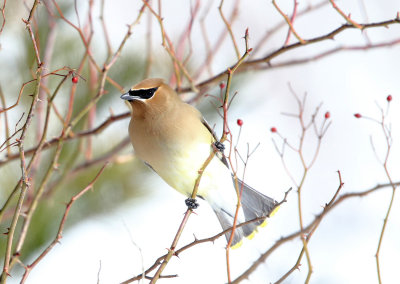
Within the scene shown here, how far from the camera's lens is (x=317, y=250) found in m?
6.00

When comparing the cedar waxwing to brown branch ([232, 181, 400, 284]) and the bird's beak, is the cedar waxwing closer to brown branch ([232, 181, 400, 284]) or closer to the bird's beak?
the bird's beak

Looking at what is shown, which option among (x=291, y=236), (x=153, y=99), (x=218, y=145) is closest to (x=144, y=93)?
(x=153, y=99)

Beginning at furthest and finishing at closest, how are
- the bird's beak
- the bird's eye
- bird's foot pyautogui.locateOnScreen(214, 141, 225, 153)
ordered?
the bird's eye, the bird's beak, bird's foot pyautogui.locateOnScreen(214, 141, 225, 153)

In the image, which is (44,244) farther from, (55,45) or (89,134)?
(55,45)

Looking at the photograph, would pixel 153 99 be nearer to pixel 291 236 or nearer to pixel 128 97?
pixel 128 97

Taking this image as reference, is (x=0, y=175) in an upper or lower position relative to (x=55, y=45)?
lower

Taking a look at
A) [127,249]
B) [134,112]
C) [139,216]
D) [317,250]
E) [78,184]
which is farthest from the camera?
[317,250]

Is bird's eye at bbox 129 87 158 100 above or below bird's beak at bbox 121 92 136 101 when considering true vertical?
above

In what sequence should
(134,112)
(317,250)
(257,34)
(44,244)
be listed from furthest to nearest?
(257,34) → (317,250) → (44,244) → (134,112)

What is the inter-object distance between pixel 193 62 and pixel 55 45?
82cm

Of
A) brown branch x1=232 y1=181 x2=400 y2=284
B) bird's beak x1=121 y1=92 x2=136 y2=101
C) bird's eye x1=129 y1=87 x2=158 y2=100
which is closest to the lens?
brown branch x1=232 y1=181 x2=400 y2=284

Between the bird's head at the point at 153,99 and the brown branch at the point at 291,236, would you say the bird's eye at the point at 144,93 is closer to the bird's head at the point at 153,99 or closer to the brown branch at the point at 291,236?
the bird's head at the point at 153,99

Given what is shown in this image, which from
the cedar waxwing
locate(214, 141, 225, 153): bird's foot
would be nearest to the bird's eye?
the cedar waxwing

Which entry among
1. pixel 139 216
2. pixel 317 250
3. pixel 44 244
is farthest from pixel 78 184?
pixel 317 250
